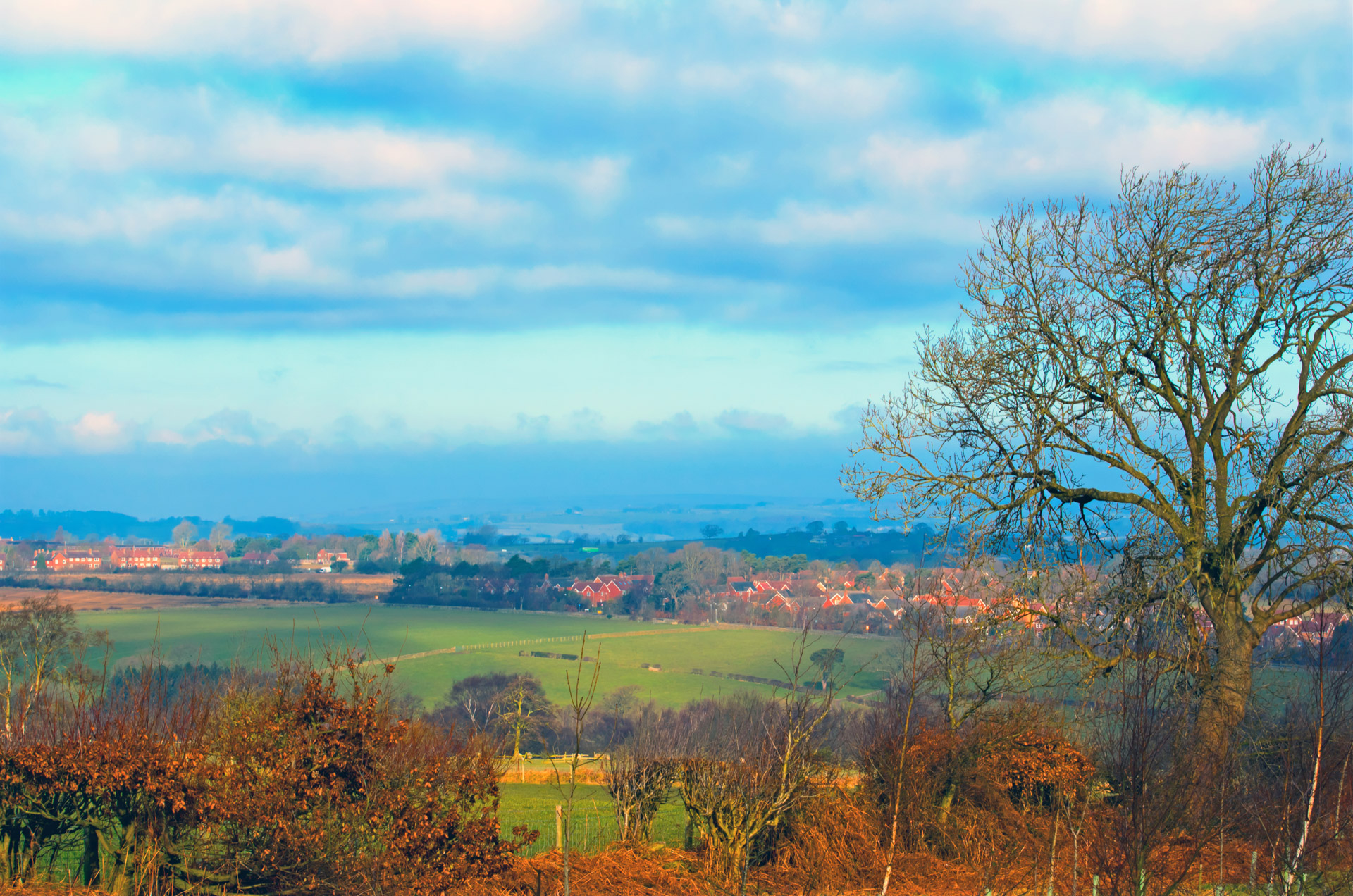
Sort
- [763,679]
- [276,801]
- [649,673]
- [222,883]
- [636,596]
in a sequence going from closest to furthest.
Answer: [276,801], [222,883], [763,679], [649,673], [636,596]

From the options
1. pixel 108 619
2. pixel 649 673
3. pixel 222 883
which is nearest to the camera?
pixel 222 883

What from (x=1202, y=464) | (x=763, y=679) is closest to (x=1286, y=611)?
(x=1202, y=464)

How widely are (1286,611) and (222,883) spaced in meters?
10.8

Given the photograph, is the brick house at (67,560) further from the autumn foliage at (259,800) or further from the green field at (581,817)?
the autumn foliage at (259,800)

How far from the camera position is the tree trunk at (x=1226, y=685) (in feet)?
33.6

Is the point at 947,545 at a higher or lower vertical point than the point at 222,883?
higher

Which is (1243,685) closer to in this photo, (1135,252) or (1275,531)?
(1275,531)

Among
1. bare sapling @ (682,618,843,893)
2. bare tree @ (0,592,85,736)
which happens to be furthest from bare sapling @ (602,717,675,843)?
bare tree @ (0,592,85,736)

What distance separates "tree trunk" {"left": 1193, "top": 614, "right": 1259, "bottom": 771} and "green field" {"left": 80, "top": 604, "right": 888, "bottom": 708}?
34.2 metres

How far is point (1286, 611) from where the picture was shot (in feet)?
34.0

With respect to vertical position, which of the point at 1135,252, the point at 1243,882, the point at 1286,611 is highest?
the point at 1135,252

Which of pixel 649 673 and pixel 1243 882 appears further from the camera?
pixel 649 673

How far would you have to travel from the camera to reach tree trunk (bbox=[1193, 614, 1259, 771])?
10.2 metres

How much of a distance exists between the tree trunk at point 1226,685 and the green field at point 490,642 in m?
34.2
